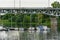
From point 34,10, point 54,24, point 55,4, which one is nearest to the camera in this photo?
point 34,10

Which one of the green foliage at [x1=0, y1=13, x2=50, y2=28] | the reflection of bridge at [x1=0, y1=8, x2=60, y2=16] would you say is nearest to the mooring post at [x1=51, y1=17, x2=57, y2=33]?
the reflection of bridge at [x1=0, y1=8, x2=60, y2=16]

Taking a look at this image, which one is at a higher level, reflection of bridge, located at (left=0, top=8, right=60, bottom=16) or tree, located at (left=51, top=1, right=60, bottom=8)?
tree, located at (left=51, top=1, right=60, bottom=8)

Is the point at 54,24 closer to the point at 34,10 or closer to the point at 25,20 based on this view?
the point at 34,10

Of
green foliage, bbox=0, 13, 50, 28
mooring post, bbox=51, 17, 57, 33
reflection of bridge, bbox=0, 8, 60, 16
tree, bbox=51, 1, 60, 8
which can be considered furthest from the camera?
green foliage, bbox=0, 13, 50, 28

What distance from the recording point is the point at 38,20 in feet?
88.6

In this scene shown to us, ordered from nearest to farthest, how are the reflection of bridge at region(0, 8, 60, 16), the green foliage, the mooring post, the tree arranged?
the reflection of bridge at region(0, 8, 60, 16), the mooring post, the tree, the green foliage

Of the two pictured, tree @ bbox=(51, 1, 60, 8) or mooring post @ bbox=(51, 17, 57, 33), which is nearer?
mooring post @ bbox=(51, 17, 57, 33)

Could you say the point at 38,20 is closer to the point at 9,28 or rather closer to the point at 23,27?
the point at 23,27

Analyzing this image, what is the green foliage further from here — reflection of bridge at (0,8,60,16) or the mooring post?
reflection of bridge at (0,8,60,16)

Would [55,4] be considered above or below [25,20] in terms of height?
above

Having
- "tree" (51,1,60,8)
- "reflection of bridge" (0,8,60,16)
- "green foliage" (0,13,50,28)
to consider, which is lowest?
"green foliage" (0,13,50,28)

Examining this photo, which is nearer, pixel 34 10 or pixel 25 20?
pixel 34 10

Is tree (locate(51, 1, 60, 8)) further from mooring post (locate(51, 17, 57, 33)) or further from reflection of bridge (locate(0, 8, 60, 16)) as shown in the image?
A: reflection of bridge (locate(0, 8, 60, 16))

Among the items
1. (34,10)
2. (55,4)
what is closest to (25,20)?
(55,4)
